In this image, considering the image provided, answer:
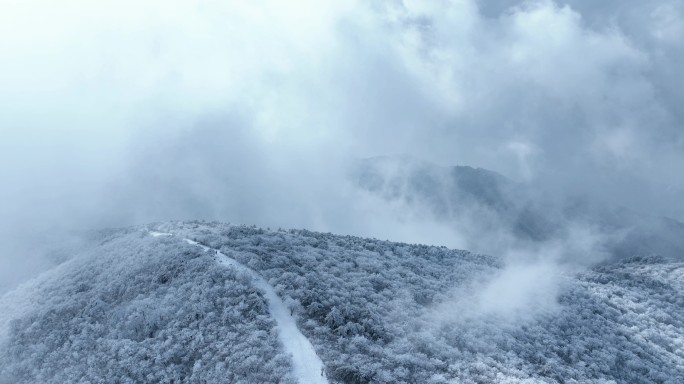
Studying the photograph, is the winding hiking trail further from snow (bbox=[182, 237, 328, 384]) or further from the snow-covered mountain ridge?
the snow-covered mountain ridge

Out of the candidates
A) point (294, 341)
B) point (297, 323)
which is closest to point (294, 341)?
point (294, 341)

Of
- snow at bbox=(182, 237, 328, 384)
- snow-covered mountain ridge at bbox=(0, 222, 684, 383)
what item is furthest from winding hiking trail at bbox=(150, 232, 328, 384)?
snow-covered mountain ridge at bbox=(0, 222, 684, 383)

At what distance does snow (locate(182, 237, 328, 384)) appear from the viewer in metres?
26.9

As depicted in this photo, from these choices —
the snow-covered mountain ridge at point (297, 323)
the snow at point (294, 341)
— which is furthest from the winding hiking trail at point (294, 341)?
the snow-covered mountain ridge at point (297, 323)

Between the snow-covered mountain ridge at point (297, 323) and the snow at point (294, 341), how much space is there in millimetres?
375

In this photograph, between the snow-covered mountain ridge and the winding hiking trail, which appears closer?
the winding hiking trail

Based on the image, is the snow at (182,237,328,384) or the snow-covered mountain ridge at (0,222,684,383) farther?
the snow-covered mountain ridge at (0,222,684,383)

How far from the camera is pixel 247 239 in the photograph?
4825 cm

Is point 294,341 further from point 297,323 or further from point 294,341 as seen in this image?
point 297,323

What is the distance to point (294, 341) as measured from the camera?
29688 mm

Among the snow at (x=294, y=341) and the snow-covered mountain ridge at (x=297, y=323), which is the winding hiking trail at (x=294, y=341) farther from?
the snow-covered mountain ridge at (x=297, y=323)

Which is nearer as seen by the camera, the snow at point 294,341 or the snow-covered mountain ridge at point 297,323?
the snow at point 294,341

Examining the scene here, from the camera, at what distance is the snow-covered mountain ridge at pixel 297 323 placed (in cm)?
2919

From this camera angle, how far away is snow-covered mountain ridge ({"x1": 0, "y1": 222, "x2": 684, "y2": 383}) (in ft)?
95.8
